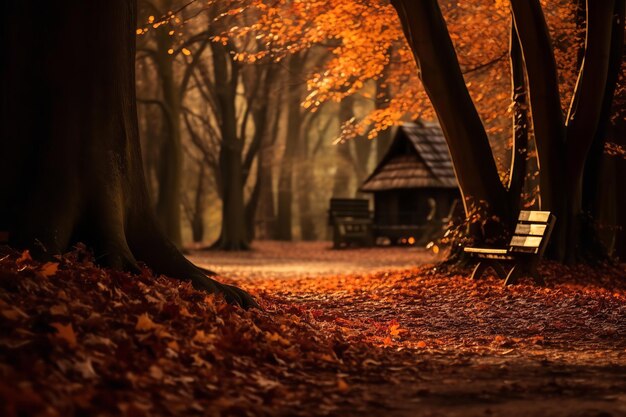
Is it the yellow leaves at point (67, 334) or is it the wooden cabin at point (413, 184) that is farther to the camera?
the wooden cabin at point (413, 184)

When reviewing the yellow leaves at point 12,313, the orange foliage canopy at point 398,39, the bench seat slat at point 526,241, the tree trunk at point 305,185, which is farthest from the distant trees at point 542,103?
Result: the tree trunk at point 305,185

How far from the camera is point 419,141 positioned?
34406 millimetres

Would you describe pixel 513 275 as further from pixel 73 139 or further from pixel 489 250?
pixel 73 139

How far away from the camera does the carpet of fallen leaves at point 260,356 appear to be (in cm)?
530

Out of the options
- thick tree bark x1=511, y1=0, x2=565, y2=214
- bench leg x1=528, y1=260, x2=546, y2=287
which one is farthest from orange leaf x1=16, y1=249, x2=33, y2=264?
thick tree bark x1=511, y1=0, x2=565, y2=214

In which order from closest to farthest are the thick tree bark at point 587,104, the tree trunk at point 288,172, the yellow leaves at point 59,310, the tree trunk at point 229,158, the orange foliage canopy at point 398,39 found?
the yellow leaves at point 59,310 → the thick tree bark at point 587,104 → the orange foliage canopy at point 398,39 → the tree trunk at point 229,158 → the tree trunk at point 288,172

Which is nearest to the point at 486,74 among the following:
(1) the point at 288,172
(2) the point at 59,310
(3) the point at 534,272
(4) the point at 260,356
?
(3) the point at 534,272

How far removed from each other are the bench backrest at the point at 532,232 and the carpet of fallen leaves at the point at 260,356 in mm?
2776

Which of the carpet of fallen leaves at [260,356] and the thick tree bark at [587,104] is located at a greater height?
the thick tree bark at [587,104]

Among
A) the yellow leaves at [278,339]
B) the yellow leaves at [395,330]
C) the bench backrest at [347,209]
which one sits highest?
the bench backrest at [347,209]

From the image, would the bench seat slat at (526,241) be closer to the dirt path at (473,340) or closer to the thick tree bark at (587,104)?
the dirt path at (473,340)

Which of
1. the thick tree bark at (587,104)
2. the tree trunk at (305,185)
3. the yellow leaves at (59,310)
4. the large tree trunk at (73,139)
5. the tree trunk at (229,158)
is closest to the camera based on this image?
the yellow leaves at (59,310)

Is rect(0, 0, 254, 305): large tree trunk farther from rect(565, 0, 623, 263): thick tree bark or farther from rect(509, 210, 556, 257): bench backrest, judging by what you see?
rect(565, 0, 623, 263): thick tree bark

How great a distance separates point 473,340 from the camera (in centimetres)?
911
